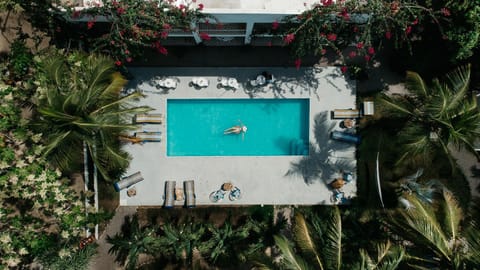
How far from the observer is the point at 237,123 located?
12.1 m

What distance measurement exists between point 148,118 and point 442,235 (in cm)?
930

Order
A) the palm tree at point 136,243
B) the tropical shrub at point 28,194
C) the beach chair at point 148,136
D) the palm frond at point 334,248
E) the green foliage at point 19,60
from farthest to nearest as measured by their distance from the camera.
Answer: the beach chair at point 148,136 < the palm tree at point 136,243 < the green foliage at point 19,60 < the tropical shrub at point 28,194 < the palm frond at point 334,248

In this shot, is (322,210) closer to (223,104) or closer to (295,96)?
(295,96)

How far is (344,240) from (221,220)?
4125 mm

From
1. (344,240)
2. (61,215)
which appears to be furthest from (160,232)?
(344,240)

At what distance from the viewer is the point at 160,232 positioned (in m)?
11.8

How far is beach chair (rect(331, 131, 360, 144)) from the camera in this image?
1177 centimetres

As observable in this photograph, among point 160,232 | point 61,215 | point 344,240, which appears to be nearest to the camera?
point 61,215

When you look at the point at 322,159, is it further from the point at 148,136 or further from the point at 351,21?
the point at 148,136

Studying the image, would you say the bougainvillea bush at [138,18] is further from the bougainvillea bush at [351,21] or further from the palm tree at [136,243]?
the palm tree at [136,243]

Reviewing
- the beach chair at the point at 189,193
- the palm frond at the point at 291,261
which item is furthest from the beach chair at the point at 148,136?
the palm frond at the point at 291,261

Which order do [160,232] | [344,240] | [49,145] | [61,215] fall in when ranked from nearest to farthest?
[49,145], [61,215], [344,240], [160,232]

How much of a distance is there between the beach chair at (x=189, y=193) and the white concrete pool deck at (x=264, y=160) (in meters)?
0.22

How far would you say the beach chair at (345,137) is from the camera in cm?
1177
